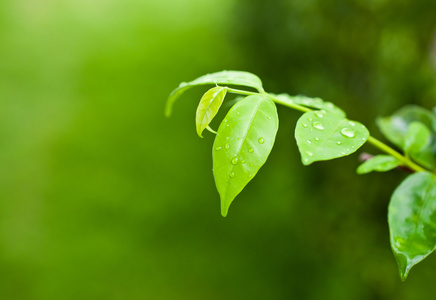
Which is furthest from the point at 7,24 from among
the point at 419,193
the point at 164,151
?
the point at 419,193

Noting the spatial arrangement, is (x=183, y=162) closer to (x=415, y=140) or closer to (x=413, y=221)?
(x=415, y=140)

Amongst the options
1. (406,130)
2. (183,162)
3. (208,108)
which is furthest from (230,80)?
(183,162)

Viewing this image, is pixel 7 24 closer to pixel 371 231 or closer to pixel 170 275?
pixel 170 275

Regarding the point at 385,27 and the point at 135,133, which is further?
the point at 135,133

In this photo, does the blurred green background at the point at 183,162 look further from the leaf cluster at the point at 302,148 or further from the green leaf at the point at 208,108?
the green leaf at the point at 208,108

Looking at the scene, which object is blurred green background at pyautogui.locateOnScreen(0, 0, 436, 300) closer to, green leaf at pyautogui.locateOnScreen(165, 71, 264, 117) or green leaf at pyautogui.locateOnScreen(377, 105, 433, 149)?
green leaf at pyautogui.locateOnScreen(377, 105, 433, 149)

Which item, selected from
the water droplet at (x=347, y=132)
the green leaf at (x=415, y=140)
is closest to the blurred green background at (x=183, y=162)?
Result: the green leaf at (x=415, y=140)
